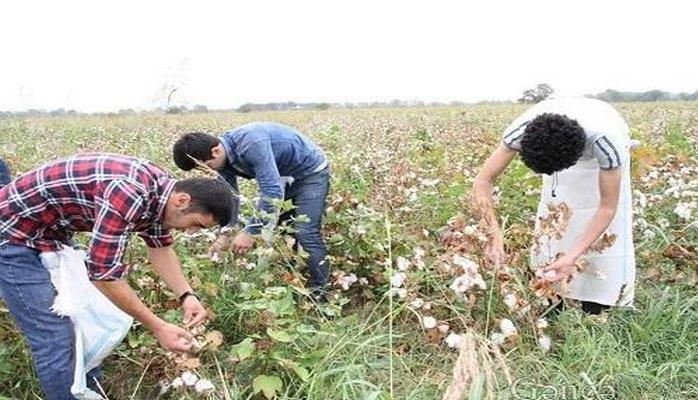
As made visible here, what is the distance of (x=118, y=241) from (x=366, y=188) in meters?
2.28

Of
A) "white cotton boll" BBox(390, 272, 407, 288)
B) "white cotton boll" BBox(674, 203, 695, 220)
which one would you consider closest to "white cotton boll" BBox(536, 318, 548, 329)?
"white cotton boll" BBox(390, 272, 407, 288)

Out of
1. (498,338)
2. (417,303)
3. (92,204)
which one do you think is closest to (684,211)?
(498,338)

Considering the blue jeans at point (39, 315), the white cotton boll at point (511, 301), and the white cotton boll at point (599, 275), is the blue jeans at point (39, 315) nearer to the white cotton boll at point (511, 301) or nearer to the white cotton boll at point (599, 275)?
the white cotton boll at point (511, 301)

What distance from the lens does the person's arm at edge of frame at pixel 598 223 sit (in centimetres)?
265

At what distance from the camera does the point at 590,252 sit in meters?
2.92

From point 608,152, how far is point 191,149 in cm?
181

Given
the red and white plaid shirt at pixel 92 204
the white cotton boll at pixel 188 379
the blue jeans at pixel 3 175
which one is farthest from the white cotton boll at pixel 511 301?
the blue jeans at pixel 3 175

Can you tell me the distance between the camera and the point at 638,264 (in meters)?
3.54

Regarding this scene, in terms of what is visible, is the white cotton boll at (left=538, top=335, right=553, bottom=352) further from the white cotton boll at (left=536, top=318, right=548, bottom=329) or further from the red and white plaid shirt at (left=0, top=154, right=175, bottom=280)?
the red and white plaid shirt at (left=0, top=154, right=175, bottom=280)

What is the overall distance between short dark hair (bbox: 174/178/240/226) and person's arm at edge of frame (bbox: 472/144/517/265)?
1.16 metres

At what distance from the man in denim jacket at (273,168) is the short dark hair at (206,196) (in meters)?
0.89

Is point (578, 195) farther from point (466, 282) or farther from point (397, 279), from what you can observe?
point (397, 279)

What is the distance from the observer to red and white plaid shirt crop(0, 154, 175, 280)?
204 centimetres

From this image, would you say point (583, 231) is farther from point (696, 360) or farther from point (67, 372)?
point (67, 372)
